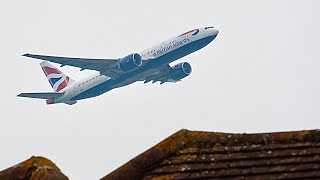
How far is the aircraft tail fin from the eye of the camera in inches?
2958

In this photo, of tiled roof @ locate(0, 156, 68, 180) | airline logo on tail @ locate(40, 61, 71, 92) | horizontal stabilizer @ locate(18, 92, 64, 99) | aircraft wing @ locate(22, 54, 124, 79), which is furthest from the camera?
airline logo on tail @ locate(40, 61, 71, 92)

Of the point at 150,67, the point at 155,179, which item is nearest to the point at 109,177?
the point at 155,179

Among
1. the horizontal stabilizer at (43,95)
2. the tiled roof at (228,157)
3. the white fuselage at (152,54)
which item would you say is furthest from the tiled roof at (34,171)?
the horizontal stabilizer at (43,95)

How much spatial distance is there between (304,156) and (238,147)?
1.49 feet

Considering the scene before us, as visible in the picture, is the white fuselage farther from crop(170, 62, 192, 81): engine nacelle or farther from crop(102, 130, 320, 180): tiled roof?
crop(102, 130, 320, 180): tiled roof

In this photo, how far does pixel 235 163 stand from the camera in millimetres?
5219

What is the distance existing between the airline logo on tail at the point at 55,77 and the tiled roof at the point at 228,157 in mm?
69521

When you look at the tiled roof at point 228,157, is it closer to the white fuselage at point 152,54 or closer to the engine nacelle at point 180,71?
the white fuselage at point 152,54

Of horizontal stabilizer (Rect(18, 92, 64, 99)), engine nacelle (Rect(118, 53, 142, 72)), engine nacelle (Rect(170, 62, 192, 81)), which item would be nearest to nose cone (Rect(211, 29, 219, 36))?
engine nacelle (Rect(170, 62, 192, 81))

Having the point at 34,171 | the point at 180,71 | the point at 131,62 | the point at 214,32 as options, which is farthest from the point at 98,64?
the point at 34,171

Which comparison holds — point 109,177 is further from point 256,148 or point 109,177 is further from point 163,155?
point 256,148

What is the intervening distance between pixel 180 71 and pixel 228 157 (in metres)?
58.8

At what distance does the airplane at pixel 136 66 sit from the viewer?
60.4 metres

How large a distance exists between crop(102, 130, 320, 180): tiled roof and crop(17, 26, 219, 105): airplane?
52.1m
